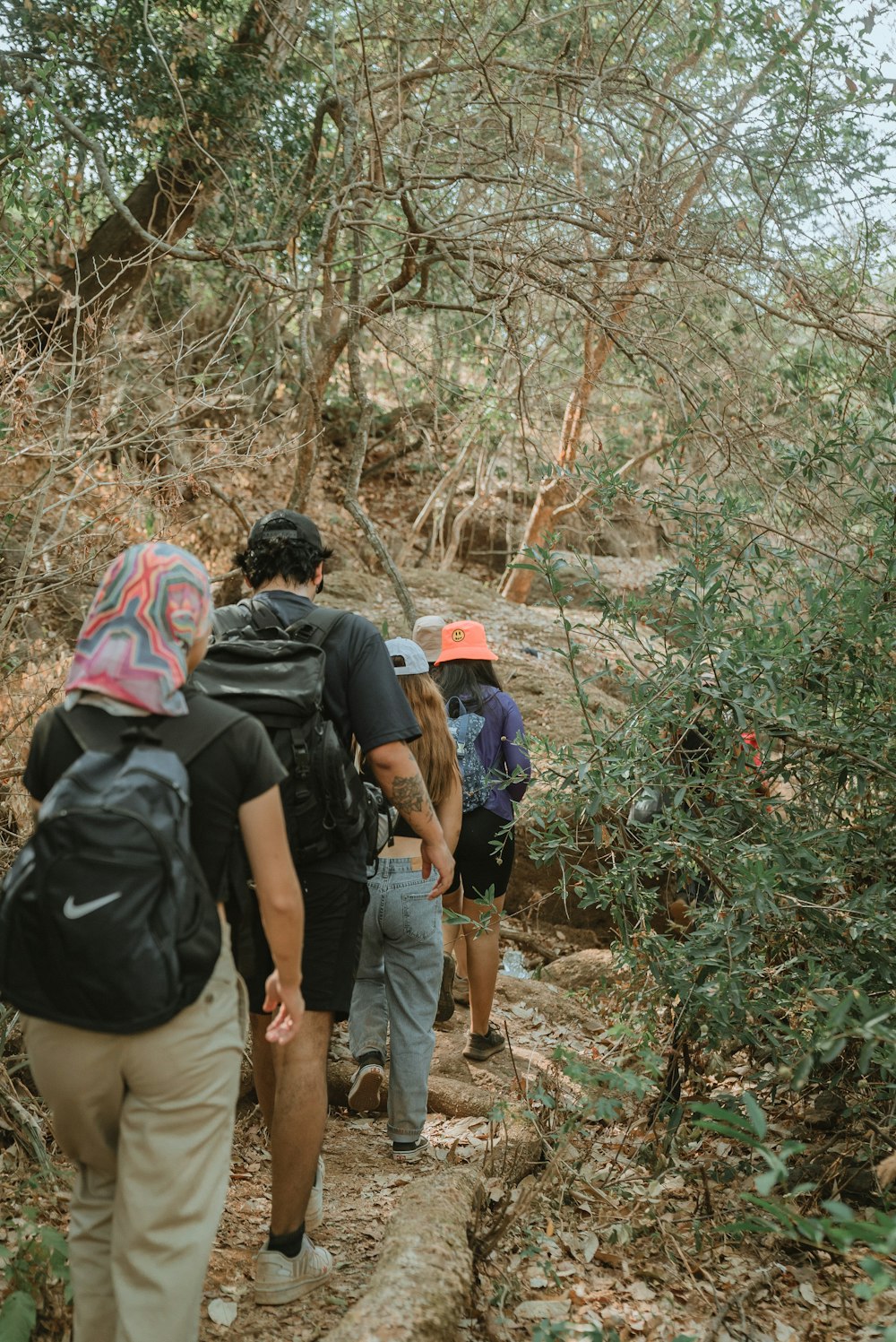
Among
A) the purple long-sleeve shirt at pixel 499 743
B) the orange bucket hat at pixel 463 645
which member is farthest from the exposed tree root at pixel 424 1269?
the orange bucket hat at pixel 463 645

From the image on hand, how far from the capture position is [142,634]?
2.26 meters

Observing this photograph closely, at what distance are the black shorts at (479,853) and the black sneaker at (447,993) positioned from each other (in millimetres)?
787

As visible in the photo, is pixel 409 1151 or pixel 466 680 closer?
pixel 409 1151

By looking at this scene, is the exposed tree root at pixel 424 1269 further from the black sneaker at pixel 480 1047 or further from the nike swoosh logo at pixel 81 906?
the black sneaker at pixel 480 1047

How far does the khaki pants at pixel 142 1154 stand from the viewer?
221cm

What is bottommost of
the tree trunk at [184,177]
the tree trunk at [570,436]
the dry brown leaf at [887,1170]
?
the dry brown leaf at [887,1170]

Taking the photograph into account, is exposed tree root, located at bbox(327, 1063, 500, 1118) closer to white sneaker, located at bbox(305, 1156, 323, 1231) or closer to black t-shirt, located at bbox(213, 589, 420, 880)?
white sneaker, located at bbox(305, 1156, 323, 1231)

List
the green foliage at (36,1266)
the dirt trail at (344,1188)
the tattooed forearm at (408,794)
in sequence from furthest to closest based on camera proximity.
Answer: the tattooed forearm at (408,794) < the dirt trail at (344,1188) < the green foliage at (36,1266)

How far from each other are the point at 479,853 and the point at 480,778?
0.39 metres

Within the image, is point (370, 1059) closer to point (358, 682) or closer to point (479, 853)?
point (479, 853)

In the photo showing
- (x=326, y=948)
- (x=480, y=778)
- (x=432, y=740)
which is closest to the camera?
(x=326, y=948)

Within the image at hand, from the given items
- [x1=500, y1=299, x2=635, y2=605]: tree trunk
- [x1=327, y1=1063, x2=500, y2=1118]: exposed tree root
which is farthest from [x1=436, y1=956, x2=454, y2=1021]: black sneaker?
[x1=500, y1=299, x2=635, y2=605]: tree trunk

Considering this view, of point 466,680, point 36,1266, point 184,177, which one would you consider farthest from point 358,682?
point 184,177

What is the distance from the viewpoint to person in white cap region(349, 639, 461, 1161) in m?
4.25
